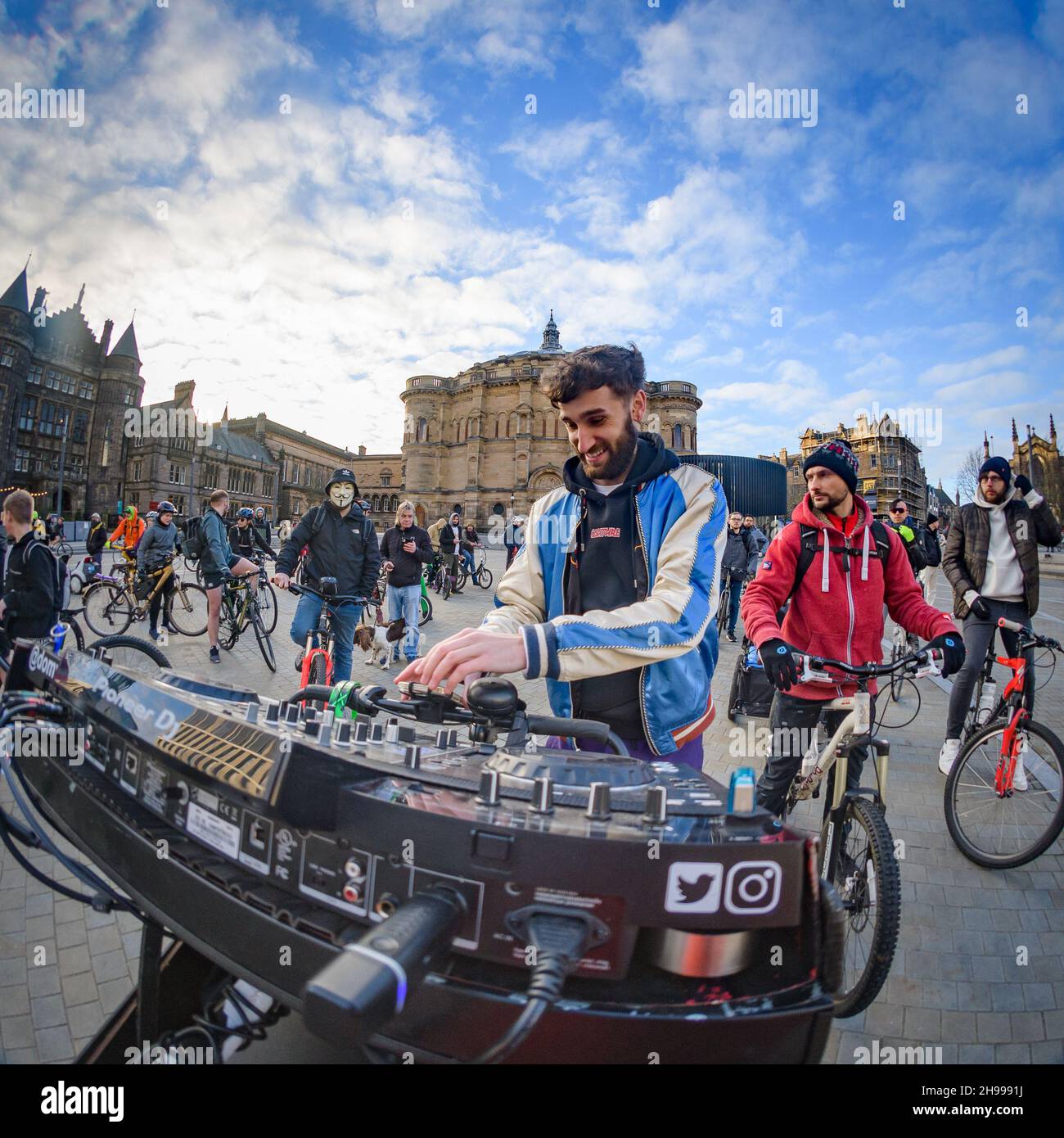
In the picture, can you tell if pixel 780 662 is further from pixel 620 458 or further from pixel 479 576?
pixel 479 576

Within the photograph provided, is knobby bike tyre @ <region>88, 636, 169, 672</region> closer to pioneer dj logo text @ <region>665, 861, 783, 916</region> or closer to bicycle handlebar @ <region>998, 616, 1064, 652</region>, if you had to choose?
pioneer dj logo text @ <region>665, 861, 783, 916</region>

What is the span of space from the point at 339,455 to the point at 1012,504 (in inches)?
4471

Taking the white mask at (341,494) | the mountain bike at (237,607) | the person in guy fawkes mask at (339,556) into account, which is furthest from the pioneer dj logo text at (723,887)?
the mountain bike at (237,607)

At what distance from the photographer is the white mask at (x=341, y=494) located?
655 centimetres

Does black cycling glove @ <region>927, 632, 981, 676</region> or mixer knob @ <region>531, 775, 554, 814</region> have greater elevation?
black cycling glove @ <region>927, 632, 981, 676</region>

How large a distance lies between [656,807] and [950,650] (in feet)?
7.38

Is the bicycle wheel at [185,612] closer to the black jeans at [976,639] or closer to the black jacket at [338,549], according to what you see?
the black jacket at [338,549]

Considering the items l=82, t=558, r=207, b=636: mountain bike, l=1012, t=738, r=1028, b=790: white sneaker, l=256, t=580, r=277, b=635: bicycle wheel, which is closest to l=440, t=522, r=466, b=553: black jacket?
l=256, t=580, r=277, b=635: bicycle wheel

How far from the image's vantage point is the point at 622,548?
2.00 meters

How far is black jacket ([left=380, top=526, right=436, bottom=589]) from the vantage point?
8.86 m

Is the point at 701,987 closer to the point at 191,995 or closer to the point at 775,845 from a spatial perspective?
the point at 775,845

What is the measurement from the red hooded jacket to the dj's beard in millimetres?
1429
